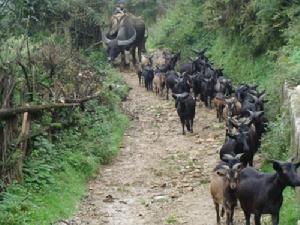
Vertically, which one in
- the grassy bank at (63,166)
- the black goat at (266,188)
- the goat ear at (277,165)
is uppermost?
the goat ear at (277,165)

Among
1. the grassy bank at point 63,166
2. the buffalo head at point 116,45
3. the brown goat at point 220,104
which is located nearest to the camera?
the grassy bank at point 63,166

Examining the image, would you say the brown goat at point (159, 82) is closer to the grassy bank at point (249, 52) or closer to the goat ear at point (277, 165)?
the grassy bank at point (249, 52)

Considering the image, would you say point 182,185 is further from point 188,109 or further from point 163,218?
point 188,109

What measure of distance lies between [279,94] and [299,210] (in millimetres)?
6459

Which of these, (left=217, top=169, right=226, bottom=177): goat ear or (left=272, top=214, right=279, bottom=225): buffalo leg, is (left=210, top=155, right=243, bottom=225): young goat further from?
(left=272, top=214, right=279, bottom=225): buffalo leg

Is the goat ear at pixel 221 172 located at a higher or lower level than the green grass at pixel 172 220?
higher

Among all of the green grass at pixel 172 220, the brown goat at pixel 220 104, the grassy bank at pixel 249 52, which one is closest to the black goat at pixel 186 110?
the brown goat at pixel 220 104

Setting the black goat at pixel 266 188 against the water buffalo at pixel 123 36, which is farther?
the water buffalo at pixel 123 36

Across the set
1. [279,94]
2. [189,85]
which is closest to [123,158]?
[279,94]

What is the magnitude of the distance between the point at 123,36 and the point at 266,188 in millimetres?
23139

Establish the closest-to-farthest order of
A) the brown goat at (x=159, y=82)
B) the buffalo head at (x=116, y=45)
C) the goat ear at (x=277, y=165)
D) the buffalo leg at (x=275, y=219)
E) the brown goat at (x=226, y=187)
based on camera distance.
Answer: the goat ear at (x=277, y=165) → the buffalo leg at (x=275, y=219) → the brown goat at (x=226, y=187) → the brown goat at (x=159, y=82) → the buffalo head at (x=116, y=45)

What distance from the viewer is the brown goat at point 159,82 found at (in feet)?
80.3

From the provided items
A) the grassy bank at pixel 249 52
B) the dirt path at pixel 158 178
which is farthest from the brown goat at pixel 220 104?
the grassy bank at pixel 249 52

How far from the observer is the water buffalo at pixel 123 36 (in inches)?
1192
